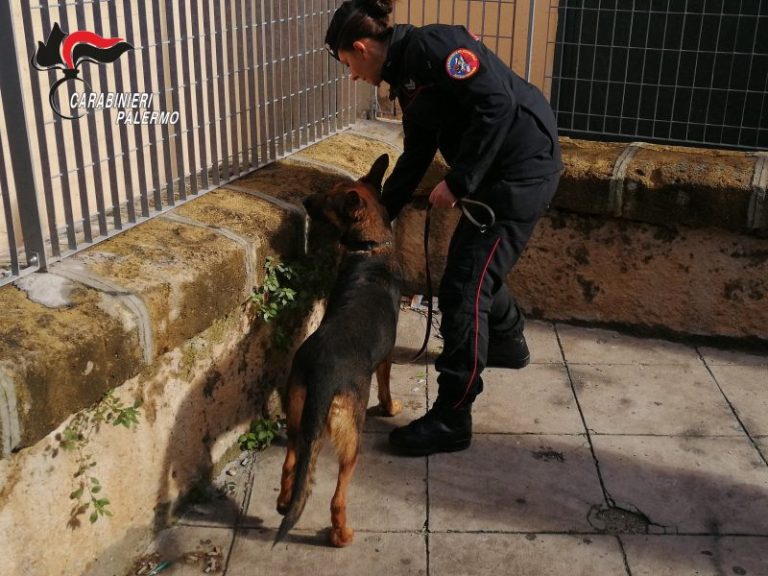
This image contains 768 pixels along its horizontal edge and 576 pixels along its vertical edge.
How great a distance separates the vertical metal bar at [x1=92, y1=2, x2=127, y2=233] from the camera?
3496 mm

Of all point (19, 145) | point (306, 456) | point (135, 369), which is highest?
point (19, 145)

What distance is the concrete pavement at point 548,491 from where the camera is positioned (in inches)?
143

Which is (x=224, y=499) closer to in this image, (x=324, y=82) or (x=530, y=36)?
(x=324, y=82)

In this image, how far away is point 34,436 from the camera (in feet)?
9.29

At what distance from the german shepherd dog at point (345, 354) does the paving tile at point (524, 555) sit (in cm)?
42

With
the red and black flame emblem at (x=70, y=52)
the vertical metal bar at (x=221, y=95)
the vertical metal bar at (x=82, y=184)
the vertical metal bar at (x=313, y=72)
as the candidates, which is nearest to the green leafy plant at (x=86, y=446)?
the vertical metal bar at (x=82, y=184)

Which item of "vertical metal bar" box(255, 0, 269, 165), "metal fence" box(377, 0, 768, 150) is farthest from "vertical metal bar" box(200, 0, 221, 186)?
"metal fence" box(377, 0, 768, 150)

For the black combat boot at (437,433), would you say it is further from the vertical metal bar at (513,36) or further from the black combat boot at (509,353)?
the vertical metal bar at (513,36)

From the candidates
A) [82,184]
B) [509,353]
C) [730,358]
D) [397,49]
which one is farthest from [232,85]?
[730,358]

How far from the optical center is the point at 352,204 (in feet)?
14.0

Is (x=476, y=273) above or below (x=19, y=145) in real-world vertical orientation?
below

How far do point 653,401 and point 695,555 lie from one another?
1.30 metres

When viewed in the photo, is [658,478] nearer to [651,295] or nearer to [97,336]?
[651,295]

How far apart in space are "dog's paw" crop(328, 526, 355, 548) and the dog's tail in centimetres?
34
